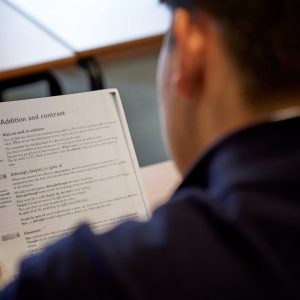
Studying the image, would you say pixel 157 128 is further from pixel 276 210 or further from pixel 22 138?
pixel 276 210

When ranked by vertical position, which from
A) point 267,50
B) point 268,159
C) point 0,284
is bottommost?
point 0,284

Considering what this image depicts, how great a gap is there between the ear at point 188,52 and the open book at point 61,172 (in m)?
0.35

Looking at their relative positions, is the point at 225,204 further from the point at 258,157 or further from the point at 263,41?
the point at 263,41

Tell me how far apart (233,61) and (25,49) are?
40.3 inches

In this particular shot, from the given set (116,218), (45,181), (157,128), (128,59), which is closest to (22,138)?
(45,181)

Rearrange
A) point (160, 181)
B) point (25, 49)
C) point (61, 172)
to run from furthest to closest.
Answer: point (25, 49) → point (160, 181) → point (61, 172)

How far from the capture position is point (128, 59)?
7.36 ft

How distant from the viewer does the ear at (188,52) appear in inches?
20.0

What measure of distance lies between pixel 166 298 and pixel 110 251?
0.07 m

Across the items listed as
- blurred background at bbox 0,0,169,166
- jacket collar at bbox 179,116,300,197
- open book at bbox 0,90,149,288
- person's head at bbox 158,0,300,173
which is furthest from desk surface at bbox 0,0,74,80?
jacket collar at bbox 179,116,300,197

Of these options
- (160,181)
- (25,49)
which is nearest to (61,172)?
(160,181)

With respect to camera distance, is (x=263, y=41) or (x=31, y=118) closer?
(x=263, y=41)

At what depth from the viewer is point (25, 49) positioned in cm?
137

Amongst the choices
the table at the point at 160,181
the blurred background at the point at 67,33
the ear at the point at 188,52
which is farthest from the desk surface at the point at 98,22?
the ear at the point at 188,52
